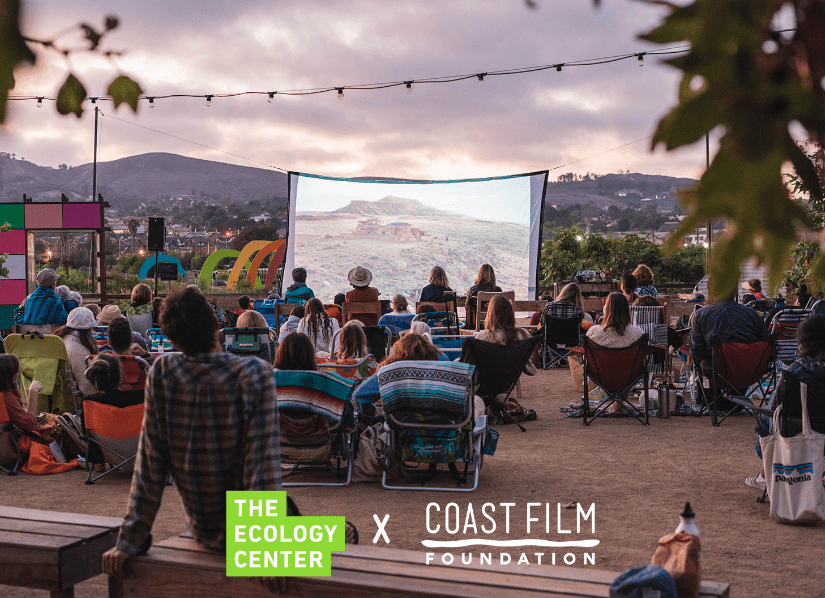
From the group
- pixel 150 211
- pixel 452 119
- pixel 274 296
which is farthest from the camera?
pixel 150 211

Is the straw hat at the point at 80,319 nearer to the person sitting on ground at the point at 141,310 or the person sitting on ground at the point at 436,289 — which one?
the person sitting on ground at the point at 141,310

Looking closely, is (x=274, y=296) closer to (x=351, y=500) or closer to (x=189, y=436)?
(x=351, y=500)

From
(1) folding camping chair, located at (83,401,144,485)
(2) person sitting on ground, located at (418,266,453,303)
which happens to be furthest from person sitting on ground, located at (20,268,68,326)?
(2) person sitting on ground, located at (418,266,453,303)

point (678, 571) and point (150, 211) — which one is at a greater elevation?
point (150, 211)

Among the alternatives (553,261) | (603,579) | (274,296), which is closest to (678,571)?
(603,579)

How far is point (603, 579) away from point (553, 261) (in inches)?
594

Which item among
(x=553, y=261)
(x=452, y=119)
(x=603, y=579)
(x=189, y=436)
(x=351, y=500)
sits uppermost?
(x=452, y=119)

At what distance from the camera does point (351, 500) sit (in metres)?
4.36

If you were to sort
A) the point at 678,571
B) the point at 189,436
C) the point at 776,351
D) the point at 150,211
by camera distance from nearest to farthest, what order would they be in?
the point at 678,571
the point at 189,436
the point at 776,351
the point at 150,211

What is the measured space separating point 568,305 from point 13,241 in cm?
974

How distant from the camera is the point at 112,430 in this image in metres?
4.67

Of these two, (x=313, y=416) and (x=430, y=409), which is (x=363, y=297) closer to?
(x=313, y=416)

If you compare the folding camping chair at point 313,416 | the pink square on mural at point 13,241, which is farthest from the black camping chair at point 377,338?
the pink square on mural at point 13,241

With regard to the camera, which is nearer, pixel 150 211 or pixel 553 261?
pixel 553 261
